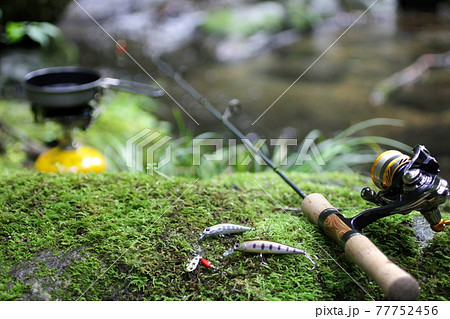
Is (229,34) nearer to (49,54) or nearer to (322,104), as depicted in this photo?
(322,104)

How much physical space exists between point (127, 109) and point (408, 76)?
12.9 feet

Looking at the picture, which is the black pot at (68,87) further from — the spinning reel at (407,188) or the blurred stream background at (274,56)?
the blurred stream background at (274,56)

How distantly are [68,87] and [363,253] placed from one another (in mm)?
1950

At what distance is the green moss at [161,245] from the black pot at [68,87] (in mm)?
622

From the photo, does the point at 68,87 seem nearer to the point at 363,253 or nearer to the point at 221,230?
the point at 221,230

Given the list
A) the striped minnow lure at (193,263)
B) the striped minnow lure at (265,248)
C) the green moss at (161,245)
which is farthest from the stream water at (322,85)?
the striped minnow lure at (193,263)

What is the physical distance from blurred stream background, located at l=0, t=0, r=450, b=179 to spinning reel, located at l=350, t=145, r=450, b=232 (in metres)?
2.89

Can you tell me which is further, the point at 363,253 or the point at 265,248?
the point at 265,248

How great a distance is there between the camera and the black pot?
2488 mm

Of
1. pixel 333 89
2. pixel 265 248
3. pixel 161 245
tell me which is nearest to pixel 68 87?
pixel 161 245

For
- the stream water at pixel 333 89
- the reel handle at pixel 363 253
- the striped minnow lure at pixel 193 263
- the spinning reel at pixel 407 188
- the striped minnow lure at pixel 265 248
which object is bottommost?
the stream water at pixel 333 89

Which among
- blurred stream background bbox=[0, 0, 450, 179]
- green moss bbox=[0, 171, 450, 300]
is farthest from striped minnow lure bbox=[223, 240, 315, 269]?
blurred stream background bbox=[0, 0, 450, 179]

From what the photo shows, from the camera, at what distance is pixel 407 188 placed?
150 cm

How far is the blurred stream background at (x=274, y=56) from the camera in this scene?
194 inches
